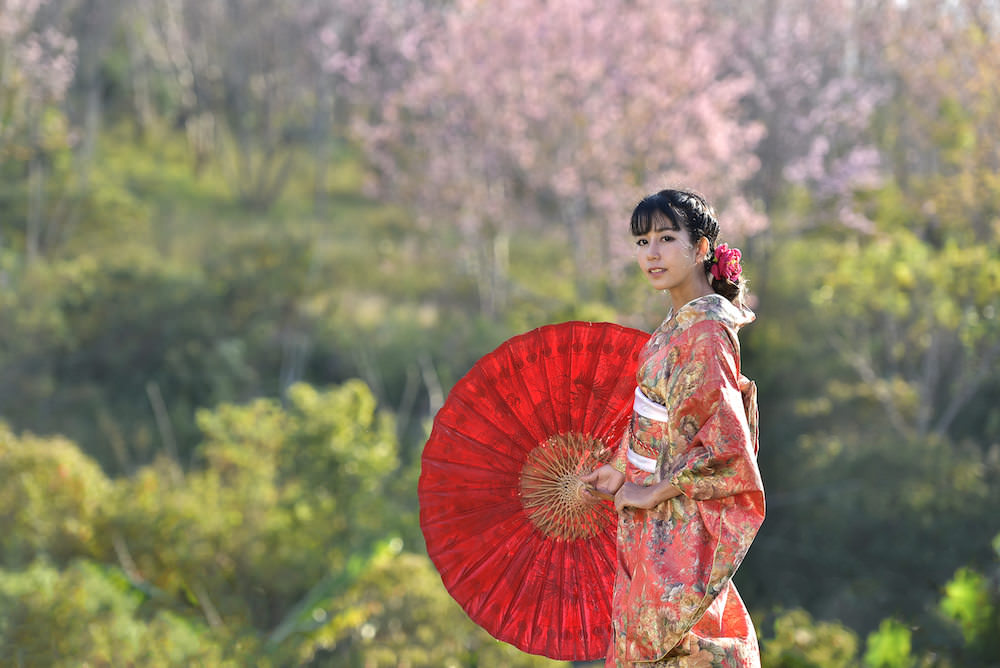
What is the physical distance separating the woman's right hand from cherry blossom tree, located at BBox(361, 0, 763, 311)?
793cm

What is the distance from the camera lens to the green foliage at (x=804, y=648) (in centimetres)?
399

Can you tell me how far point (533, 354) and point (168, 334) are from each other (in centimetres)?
1043

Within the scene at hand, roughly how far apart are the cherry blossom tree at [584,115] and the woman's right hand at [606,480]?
7927 millimetres

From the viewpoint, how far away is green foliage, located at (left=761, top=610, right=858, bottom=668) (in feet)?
13.1

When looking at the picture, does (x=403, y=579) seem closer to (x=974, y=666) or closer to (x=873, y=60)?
(x=974, y=666)

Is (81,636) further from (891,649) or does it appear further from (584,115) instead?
(584,115)

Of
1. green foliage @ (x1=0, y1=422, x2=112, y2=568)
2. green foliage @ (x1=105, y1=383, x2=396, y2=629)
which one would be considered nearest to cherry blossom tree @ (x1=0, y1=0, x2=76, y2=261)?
green foliage @ (x1=0, y1=422, x2=112, y2=568)

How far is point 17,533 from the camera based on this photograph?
22.5 ft

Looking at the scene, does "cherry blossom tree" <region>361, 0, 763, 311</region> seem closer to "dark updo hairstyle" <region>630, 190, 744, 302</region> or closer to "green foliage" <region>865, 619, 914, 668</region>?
"green foliage" <region>865, 619, 914, 668</region>

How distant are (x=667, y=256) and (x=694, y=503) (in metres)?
0.53

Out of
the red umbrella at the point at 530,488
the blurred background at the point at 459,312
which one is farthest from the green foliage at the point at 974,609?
the red umbrella at the point at 530,488

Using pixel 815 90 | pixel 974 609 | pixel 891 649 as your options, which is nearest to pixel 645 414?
pixel 891 649

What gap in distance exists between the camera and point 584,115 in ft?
34.7

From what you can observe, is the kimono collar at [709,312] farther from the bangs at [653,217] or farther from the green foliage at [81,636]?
the green foliage at [81,636]
